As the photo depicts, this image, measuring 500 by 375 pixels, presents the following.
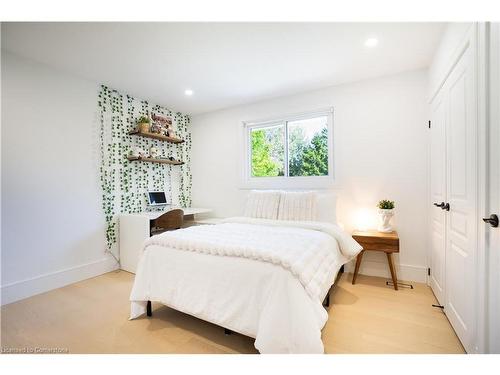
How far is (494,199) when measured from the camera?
1217mm

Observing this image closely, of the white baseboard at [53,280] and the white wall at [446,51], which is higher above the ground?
the white wall at [446,51]

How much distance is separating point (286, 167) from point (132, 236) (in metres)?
2.39

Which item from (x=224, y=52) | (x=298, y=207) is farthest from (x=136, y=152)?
(x=298, y=207)

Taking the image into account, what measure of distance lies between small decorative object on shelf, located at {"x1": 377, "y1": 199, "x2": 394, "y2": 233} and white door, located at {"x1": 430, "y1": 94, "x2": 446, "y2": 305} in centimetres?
38

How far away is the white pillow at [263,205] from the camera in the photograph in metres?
3.00

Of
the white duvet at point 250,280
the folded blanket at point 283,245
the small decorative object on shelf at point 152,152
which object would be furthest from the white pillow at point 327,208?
the small decorative object on shelf at point 152,152

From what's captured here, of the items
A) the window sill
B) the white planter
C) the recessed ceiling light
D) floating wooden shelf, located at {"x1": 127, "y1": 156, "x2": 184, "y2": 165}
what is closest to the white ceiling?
the recessed ceiling light

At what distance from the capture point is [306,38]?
6.97 ft

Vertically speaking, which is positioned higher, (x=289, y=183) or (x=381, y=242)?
(x=289, y=183)

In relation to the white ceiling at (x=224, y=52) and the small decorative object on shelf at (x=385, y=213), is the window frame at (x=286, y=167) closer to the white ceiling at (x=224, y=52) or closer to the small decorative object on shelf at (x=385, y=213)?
the white ceiling at (x=224, y=52)

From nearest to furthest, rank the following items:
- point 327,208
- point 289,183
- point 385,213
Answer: point 385,213
point 327,208
point 289,183

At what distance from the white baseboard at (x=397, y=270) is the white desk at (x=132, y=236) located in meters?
2.67

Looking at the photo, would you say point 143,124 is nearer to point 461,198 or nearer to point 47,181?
point 47,181
